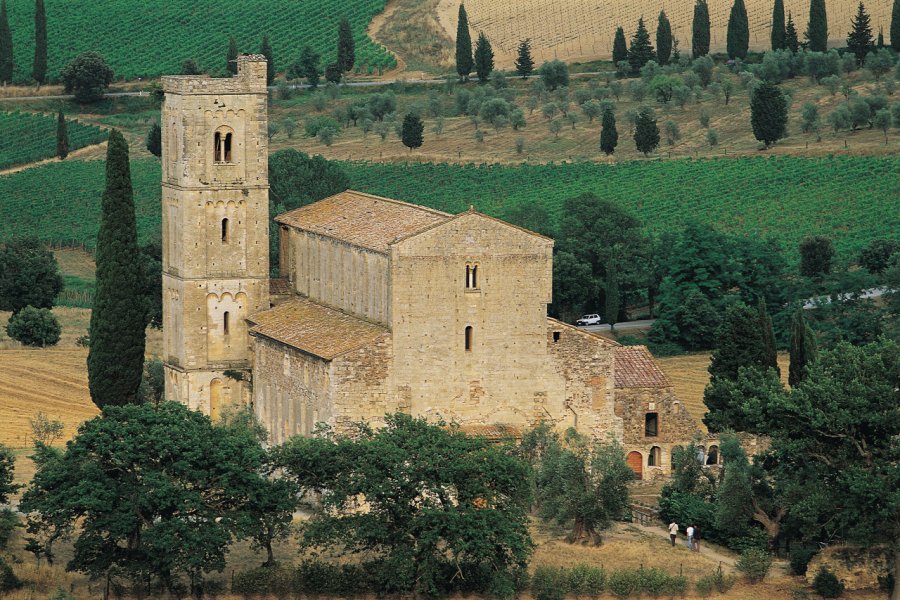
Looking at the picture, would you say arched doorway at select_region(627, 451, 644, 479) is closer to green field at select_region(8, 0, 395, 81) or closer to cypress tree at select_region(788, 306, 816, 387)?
cypress tree at select_region(788, 306, 816, 387)

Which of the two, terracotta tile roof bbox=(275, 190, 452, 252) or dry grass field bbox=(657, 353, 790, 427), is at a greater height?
terracotta tile roof bbox=(275, 190, 452, 252)

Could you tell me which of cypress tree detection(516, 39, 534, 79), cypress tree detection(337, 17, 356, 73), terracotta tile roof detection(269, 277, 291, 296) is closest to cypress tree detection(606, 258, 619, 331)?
terracotta tile roof detection(269, 277, 291, 296)

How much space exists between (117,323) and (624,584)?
2368 centimetres

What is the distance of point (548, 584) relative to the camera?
58594 millimetres

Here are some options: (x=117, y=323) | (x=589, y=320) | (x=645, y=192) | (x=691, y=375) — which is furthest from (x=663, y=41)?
(x=117, y=323)

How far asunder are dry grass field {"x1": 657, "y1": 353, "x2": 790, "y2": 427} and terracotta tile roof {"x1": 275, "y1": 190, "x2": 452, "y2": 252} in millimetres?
15758

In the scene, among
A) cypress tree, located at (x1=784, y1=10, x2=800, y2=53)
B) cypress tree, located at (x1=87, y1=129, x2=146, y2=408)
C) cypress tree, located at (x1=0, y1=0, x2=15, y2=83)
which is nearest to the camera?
cypress tree, located at (x1=87, y1=129, x2=146, y2=408)

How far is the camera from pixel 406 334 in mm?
66562

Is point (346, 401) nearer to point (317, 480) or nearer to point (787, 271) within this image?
point (317, 480)

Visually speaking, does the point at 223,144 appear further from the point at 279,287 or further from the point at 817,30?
the point at 817,30

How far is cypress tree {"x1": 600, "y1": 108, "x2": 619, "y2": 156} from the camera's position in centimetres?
13050

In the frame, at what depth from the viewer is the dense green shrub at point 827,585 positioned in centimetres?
5900

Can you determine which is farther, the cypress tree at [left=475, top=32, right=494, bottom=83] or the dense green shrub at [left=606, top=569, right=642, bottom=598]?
the cypress tree at [left=475, top=32, right=494, bottom=83]

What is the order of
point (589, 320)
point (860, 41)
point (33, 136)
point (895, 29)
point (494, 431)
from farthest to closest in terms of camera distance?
point (895, 29)
point (860, 41)
point (33, 136)
point (589, 320)
point (494, 431)
